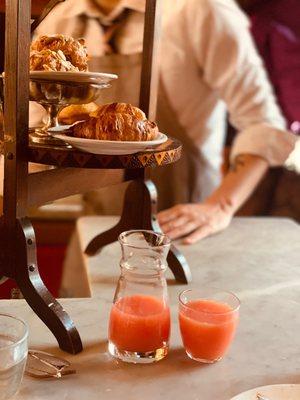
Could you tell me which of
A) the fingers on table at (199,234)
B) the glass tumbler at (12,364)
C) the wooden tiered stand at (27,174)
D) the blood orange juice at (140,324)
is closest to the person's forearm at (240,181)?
the fingers on table at (199,234)

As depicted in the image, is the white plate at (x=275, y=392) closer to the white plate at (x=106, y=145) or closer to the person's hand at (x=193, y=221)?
the white plate at (x=106, y=145)

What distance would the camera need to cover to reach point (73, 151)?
2.34 ft

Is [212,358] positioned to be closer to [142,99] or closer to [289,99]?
[142,99]

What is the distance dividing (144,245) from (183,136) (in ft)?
2.68

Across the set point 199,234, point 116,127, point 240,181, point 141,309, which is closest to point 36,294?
point 141,309

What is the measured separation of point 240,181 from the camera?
1.46m

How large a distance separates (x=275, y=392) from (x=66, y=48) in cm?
52

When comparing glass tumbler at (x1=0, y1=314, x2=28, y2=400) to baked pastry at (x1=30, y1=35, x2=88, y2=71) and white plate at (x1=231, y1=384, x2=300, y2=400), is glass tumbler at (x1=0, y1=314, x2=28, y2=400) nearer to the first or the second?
white plate at (x1=231, y1=384, x2=300, y2=400)

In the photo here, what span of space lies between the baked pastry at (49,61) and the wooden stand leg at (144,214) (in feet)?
1.03

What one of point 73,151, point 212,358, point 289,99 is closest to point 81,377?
point 212,358

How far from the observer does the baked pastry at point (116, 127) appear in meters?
0.71

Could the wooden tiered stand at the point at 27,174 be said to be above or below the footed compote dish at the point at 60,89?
below

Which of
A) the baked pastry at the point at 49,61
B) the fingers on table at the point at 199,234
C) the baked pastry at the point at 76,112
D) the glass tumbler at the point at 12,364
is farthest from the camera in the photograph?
the fingers on table at the point at 199,234

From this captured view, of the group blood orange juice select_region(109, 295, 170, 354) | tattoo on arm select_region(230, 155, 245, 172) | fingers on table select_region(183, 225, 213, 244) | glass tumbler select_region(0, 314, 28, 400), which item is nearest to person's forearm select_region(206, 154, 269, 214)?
tattoo on arm select_region(230, 155, 245, 172)
